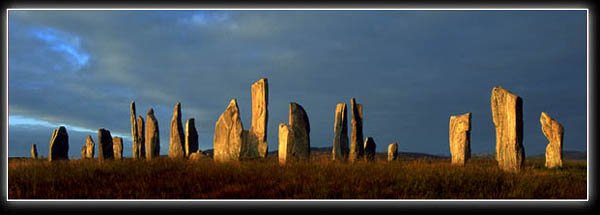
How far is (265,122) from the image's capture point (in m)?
19.3

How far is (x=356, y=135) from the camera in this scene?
65.4ft

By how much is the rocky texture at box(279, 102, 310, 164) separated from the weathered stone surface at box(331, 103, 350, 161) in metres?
2.17

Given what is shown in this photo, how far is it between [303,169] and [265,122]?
528cm

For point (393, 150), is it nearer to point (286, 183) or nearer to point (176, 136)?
point (176, 136)

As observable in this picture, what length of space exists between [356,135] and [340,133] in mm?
537

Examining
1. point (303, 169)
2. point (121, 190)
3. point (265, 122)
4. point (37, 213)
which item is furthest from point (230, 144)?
point (37, 213)

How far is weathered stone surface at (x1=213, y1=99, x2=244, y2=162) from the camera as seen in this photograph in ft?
59.9

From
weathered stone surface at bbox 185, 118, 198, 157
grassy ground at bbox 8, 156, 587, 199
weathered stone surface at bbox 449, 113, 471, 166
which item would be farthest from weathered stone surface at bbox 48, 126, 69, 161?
weathered stone surface at bbox 449, 113, 471, 166

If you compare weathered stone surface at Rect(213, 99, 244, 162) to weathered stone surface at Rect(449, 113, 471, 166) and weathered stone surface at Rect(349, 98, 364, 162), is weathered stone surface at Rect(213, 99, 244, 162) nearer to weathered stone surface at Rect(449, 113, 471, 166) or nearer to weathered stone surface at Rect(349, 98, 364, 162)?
weathered stone surface at Rect(349, 98, 364, 162)

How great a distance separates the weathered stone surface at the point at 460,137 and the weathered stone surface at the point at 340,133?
3290 mm

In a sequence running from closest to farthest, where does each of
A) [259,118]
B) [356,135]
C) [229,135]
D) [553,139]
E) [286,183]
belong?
1. [286,183]
2. [553,139]
3. [229,135]
4. [259,118]
5. [356,135]

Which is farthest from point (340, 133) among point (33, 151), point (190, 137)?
point (33, 151)

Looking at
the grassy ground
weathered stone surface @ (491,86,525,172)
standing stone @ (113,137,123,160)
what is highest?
weathered stone surface @ (491,86,525,172)

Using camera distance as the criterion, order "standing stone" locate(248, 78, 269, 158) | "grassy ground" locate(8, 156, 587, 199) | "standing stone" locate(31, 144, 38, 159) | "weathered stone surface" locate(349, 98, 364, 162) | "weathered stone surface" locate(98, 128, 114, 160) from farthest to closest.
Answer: "standing stone" locate(31, 144, 38, 159) < "weathered stone surface" locate(98, 128, 114, 160) < "weathered stone surface" locate(349, 98, 364, 162) < "standing stone" locate(248, 78, 269, 158) < "grassy ground" locate(8, 156, 587, 199)
